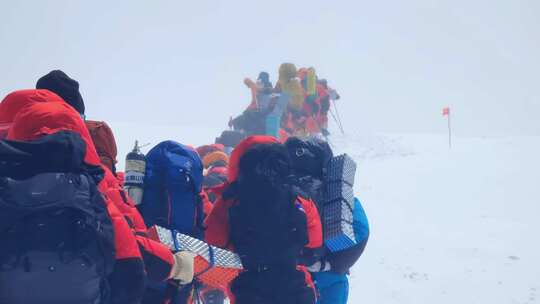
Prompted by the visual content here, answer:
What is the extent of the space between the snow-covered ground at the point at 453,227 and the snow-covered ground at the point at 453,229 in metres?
0.01

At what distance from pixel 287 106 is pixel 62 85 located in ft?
40.0

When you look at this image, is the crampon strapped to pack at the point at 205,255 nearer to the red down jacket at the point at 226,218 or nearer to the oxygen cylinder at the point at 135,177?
the red down jacket at the point at 226,218

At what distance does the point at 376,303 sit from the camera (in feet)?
19.5

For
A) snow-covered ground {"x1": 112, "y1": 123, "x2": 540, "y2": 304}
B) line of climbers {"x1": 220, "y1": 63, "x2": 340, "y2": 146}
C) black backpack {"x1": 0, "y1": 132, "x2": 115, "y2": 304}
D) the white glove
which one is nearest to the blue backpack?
the white glove

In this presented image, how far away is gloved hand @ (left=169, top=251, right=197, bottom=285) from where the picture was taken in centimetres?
304

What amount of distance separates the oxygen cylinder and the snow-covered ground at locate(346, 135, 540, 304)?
11.9 ft

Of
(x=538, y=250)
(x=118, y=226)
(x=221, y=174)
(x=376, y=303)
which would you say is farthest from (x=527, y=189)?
(x=118, y=226)

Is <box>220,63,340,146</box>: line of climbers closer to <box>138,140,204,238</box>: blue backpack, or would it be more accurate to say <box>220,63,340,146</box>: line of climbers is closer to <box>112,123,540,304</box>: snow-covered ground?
<box>112,123,540,304</box>: snow-covered ground

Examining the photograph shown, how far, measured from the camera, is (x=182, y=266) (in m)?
3.04

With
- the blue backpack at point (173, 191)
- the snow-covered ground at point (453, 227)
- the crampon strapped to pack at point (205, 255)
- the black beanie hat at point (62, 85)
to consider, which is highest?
the black beanie hat at point (62, 85)

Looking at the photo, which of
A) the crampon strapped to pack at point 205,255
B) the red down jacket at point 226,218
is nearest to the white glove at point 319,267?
the red down jacket at point 226,218

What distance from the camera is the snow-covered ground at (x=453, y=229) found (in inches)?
242

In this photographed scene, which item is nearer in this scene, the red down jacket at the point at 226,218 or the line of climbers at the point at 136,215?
the line of climbers at the point at 136,215

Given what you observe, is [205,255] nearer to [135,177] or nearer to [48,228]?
[135,177]
